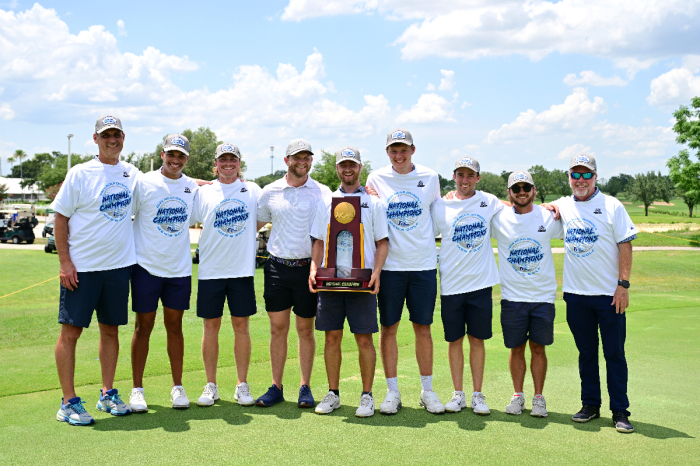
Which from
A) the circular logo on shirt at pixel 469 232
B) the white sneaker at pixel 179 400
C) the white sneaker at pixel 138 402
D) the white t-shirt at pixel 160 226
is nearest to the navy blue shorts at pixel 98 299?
the white t-shirt at pixel 160 226

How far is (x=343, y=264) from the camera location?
190 inches

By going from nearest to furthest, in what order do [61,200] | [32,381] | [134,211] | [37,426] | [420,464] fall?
[420,464], [37,426], [61,200], [134,211], [32,381]

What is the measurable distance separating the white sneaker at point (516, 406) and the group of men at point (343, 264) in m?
0.02

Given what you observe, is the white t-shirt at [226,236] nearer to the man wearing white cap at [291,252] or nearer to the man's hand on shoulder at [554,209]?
the man wearing white cap at [291,252]

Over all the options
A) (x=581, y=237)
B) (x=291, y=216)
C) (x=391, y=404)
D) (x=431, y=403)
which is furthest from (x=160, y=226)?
(x=581, y=237)

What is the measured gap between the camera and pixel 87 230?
4727 mm

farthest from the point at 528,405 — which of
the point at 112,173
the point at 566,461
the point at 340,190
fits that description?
the point at 112,173

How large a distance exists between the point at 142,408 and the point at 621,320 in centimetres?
389

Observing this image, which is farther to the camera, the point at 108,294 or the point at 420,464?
the point at 108,294

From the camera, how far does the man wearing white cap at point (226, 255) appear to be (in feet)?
16.8

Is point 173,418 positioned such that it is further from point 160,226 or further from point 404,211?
point 404,211

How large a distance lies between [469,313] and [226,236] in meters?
2.16

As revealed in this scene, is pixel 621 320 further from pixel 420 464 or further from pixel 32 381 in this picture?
pixel 32 381

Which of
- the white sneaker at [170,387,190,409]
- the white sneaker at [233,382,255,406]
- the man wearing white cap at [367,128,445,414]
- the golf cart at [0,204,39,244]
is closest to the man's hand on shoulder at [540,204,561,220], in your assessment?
the man wearing white cap at [367,128,445,414]
